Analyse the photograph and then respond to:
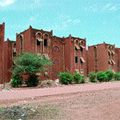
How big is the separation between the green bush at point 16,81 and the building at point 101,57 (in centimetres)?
3034

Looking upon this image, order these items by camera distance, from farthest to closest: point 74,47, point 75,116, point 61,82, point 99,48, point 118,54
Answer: point 118,54 < point 99,48 < point 74,47 < point 61,82 < point 75,116

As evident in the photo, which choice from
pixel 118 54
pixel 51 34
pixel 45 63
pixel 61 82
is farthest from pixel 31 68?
pixel 118 54

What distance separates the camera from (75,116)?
41.1ft

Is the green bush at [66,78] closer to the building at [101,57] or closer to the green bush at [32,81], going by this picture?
the green bush at [32,81]

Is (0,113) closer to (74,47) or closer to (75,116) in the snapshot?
(75,116)

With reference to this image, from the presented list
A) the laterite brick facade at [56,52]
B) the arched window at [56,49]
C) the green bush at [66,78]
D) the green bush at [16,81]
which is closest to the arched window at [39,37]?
the laterite brick facade at [56,52]

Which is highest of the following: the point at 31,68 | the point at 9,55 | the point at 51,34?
the point at 51,34

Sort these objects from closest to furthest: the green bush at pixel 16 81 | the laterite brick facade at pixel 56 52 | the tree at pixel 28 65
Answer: the green bush at pixel 16 81
the tree at pixel 28 65
the laterite brick facade at pixel 56 52

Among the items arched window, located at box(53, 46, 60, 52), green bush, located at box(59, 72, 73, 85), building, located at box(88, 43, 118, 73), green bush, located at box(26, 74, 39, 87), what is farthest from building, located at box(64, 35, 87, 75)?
green bush, located at box(26, 74, 39, 87)

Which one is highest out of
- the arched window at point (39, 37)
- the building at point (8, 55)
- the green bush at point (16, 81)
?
the arched window at point (39, 37)

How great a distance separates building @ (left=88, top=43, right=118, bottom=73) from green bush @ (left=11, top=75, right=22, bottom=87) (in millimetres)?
30338

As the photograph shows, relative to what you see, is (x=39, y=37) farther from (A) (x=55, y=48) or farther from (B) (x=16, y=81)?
(B) (x=16, y=81)

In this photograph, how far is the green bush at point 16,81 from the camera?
41.1 metres

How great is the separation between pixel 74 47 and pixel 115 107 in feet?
152
